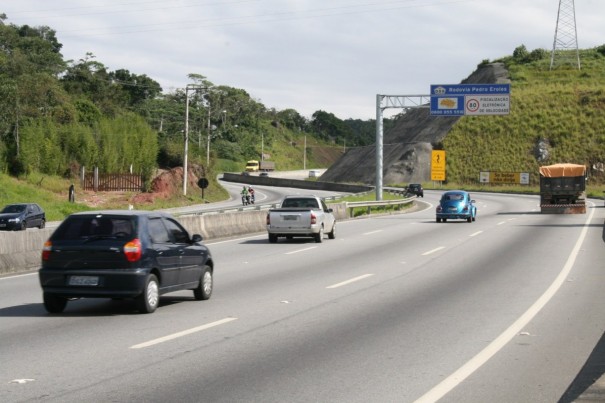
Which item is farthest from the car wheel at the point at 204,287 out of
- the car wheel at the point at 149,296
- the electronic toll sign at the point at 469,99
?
the electronic toll sign at the point at 469,99

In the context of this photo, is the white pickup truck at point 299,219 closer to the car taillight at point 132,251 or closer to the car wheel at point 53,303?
the car wheel at point 53,303

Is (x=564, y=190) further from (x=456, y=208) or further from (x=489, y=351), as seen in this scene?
(x=489, y=351)

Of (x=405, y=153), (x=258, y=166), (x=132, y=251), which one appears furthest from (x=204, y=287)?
(x=258, y=166)

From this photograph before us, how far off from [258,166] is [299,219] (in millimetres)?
132601

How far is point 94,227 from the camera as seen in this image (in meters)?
13.5

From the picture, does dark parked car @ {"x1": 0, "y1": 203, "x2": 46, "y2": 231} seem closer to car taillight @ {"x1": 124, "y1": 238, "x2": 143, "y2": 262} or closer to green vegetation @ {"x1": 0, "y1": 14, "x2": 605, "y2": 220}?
green vegetation @ {"x1": 0, "y1": 14, "x2": 605, "y2": 220}

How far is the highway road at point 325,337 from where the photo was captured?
8250mm

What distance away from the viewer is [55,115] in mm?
90875

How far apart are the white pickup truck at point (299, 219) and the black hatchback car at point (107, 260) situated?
632 inches

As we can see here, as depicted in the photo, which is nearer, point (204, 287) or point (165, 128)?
point (204, 287)

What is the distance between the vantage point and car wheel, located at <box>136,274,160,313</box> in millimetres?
13180

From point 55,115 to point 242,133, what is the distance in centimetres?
8557

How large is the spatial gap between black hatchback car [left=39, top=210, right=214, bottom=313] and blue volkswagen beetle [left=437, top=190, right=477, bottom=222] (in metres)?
31.6

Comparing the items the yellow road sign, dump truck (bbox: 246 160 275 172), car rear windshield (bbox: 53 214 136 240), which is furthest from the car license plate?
dump truck (bbox: 246 160 275 172)
